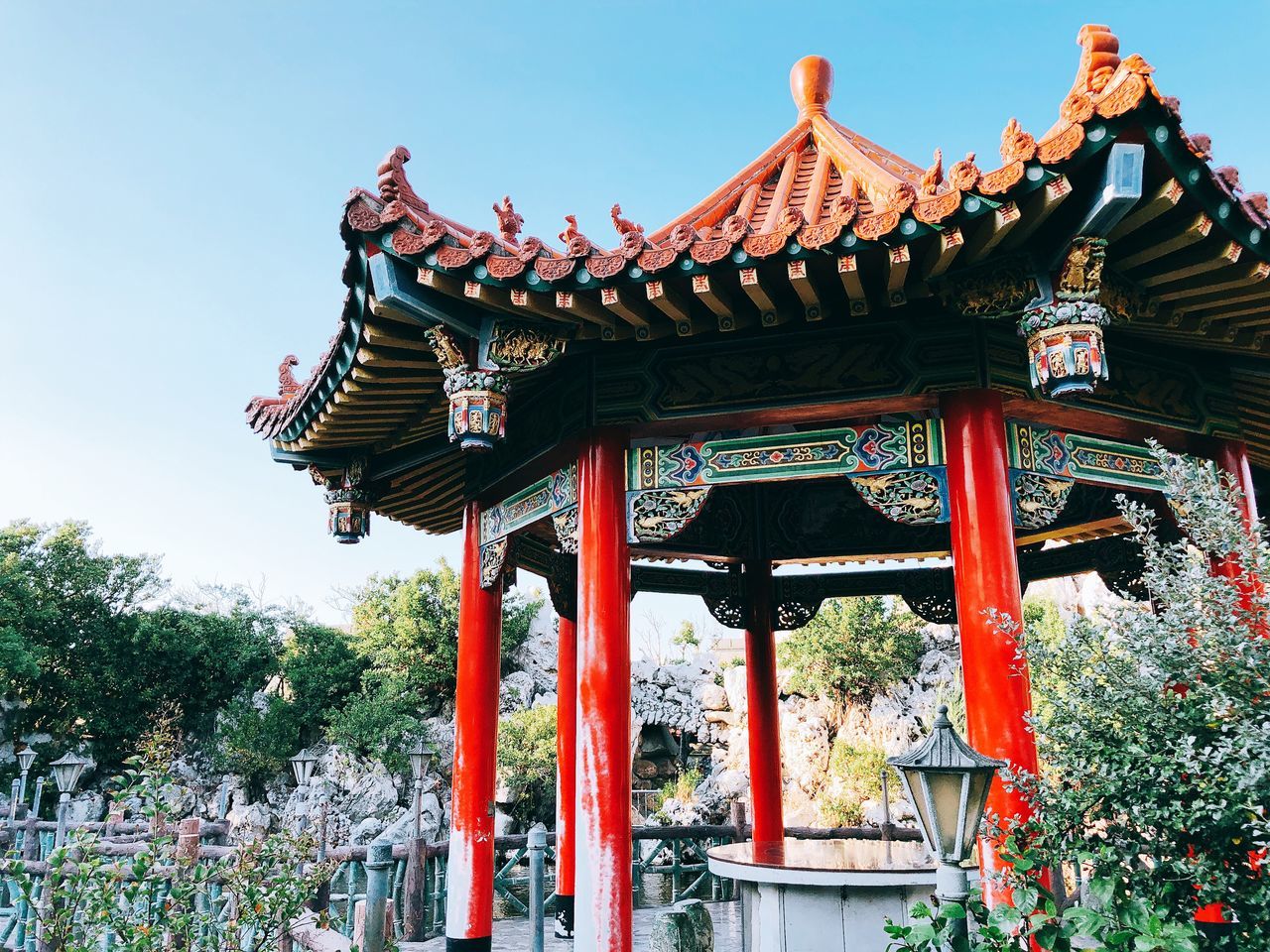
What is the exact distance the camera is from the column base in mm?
8688

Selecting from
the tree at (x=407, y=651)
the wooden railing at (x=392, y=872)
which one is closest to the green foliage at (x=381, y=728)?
the tree at (x=407, y=651)

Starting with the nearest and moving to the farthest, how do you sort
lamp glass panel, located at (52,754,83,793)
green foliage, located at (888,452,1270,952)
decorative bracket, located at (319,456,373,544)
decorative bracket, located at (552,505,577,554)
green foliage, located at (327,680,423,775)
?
green foliage, located at (888,452,1270,952)
decorative bracket, located at (552,505,577,554)
decorative bracket, located at (319,456,373,544)
lamp glass panel, located at (52,754,83,793)
green foliage, located at (327,680,423,775)

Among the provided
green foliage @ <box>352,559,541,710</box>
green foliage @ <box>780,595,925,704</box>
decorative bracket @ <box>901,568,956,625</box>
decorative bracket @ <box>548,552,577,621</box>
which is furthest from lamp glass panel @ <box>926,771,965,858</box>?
green foliage @ <box>352,559,541,710</box>

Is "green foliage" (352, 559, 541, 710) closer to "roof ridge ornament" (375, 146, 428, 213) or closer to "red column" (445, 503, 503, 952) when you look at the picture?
"red column" (445, 503, 503, 952)

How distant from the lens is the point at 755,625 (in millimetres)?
10016

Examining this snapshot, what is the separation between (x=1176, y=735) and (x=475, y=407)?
383 cm

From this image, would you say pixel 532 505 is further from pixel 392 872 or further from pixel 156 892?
pixel 392 872

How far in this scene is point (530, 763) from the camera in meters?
26.1

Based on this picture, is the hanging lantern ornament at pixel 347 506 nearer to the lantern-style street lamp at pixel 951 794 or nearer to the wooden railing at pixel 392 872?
the wooden railing at pixel 392 872

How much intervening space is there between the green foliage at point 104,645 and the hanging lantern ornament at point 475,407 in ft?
90.4

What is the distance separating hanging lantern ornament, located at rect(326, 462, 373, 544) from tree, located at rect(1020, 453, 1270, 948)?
598 cm

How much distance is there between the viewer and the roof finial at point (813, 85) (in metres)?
7.84

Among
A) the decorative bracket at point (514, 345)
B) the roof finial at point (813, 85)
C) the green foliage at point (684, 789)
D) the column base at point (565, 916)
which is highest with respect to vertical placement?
the roof finial at point (813, 85)

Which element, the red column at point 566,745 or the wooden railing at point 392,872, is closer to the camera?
the wooden railing at point 392,872
